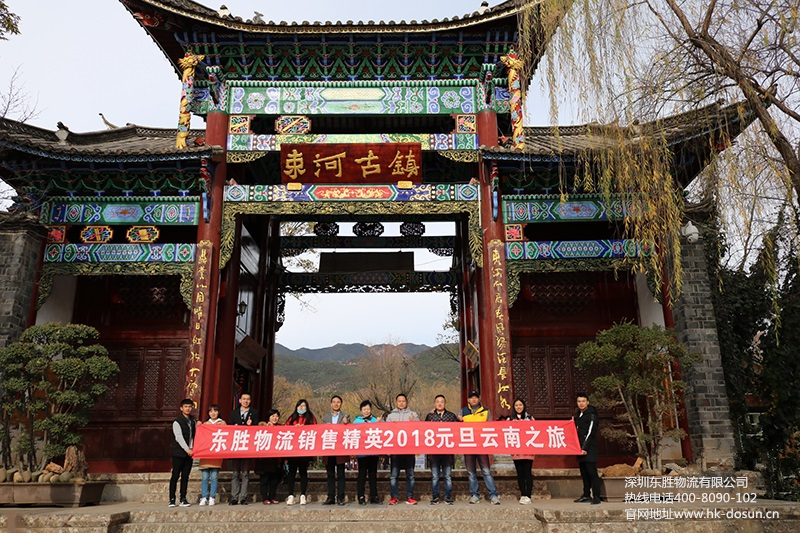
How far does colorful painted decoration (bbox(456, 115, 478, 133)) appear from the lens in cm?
1090

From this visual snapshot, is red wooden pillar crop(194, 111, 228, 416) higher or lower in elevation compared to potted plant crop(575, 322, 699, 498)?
higher

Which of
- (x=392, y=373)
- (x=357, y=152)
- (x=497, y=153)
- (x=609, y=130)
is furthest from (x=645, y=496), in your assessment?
(x=392, y=373)

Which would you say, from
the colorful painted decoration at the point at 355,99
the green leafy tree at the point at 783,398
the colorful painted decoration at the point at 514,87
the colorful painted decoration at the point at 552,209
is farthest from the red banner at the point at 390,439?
the colorful painted decoration at the point at 355,99

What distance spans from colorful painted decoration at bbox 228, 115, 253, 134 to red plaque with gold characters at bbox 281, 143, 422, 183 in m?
0.85

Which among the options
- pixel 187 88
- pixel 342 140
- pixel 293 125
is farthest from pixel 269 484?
pixel 187 88

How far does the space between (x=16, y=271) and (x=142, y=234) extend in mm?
2058

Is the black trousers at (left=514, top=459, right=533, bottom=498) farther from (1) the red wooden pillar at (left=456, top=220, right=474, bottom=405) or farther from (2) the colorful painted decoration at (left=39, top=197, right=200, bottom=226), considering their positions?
(2) the colorful painted decoration at (left=39, top=197, right=200, bottom=226)

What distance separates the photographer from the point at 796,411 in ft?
34.5

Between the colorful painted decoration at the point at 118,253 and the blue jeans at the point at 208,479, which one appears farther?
the colorful painted decoration at the point at 118,253

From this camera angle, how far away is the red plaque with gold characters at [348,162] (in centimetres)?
1064

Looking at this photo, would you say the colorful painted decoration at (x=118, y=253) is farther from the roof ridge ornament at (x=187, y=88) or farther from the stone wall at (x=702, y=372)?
the stone wall at (x=702, y=372)

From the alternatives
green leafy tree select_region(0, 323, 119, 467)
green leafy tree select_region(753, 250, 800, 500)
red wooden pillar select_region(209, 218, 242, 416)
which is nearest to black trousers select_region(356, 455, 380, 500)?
red wooden pillar select_region(209, 218, 242, 416)

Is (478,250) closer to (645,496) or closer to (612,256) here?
(612,256)

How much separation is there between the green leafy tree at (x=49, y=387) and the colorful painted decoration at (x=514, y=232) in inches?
268
